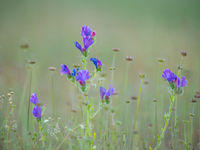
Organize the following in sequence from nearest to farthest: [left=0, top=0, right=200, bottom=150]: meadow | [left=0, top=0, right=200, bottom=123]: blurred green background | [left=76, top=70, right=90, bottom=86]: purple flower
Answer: [left=76, top=70, right=90, bottom=86]: purple flower → [left=0, top=0, right=200, bottom=150]: meadow → [left=0, top=0, right=200, bottom=123]: blurred green background

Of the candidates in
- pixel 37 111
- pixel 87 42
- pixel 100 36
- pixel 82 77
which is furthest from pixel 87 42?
pixel 100 36

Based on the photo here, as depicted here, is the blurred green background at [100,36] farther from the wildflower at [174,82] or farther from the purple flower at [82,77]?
the purple flower at [82,77]

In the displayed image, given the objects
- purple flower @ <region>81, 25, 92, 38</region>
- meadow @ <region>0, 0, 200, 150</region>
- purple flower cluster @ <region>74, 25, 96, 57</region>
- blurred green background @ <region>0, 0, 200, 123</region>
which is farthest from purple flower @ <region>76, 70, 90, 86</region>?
blurred green background @ <region>0, 0, 200, 123</region>

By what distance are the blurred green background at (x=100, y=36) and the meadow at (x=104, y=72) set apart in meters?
0.02

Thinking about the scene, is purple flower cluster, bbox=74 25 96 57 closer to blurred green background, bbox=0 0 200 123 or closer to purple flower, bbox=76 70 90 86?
purple flower, bbox=76 70 90 86

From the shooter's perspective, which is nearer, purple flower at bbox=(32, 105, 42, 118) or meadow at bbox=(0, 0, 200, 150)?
purple flower at bbox=(32, 105, 42, 118)

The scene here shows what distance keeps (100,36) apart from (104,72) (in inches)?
137

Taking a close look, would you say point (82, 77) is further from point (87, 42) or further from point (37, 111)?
point (37, 111)

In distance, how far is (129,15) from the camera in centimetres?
862

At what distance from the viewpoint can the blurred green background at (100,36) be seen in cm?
425

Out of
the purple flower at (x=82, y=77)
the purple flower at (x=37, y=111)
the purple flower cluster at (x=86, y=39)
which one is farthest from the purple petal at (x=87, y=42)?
the purple flower at (x=37, y=111)

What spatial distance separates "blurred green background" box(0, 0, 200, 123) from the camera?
4254mm

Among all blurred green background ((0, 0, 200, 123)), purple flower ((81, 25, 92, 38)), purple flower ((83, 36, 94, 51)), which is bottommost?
purple flower ((83, 36, 94, 51))

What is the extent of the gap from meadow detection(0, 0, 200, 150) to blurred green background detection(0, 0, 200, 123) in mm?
24
